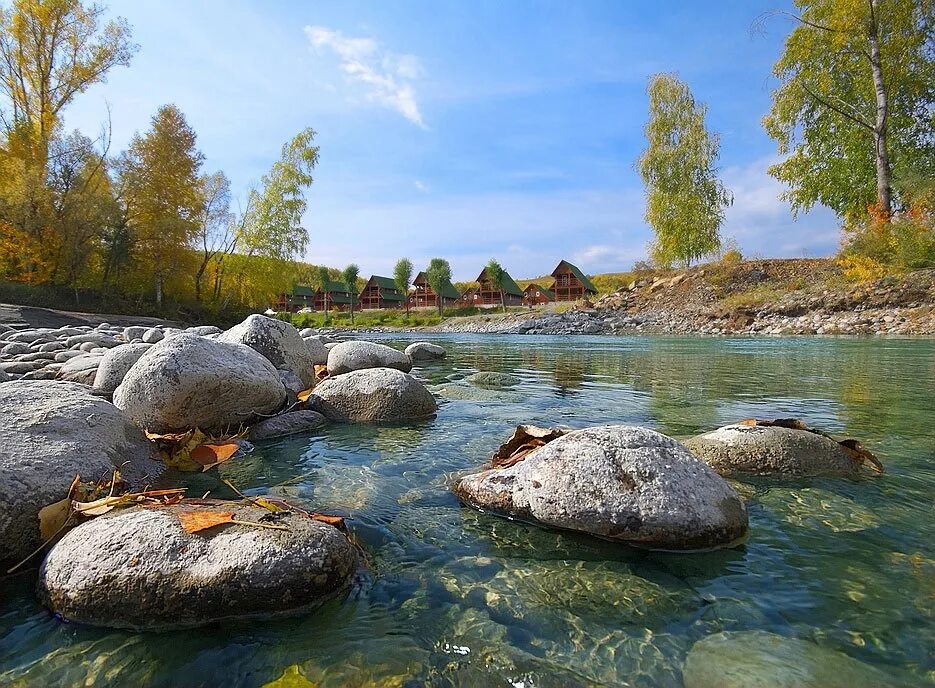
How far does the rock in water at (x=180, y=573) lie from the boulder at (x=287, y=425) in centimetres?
293

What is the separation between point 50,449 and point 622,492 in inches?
138

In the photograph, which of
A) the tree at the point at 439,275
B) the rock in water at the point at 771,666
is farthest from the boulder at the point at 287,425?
the tree at the point at 439,275

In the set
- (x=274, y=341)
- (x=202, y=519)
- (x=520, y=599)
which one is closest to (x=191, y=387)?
(x=274, y=341)

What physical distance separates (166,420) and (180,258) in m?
24.6

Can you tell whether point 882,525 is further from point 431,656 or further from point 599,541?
point 431,656

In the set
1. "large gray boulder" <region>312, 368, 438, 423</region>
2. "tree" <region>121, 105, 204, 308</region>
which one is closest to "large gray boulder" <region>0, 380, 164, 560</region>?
"large gray boulder" <region>312, 368, 438, 423</region>

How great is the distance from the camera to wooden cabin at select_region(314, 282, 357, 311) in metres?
76.4

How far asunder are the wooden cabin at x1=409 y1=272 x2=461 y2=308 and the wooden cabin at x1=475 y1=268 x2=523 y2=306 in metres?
3.57

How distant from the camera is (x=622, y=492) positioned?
9.55 feet

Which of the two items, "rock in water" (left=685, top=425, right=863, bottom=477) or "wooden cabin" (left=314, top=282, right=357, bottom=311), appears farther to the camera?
"wooden cabin" (left=314, top=282, right=357, bottom=311)

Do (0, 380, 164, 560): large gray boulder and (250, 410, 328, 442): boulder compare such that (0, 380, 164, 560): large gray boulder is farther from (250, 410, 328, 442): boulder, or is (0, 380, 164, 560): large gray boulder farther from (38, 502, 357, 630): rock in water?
(250, 410, 328, 442): boulder

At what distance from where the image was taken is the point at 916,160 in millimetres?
21078

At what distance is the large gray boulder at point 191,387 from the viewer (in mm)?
4727

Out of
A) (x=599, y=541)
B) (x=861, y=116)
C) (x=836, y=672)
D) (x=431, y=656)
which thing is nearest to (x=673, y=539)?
(x=599, y=541)
